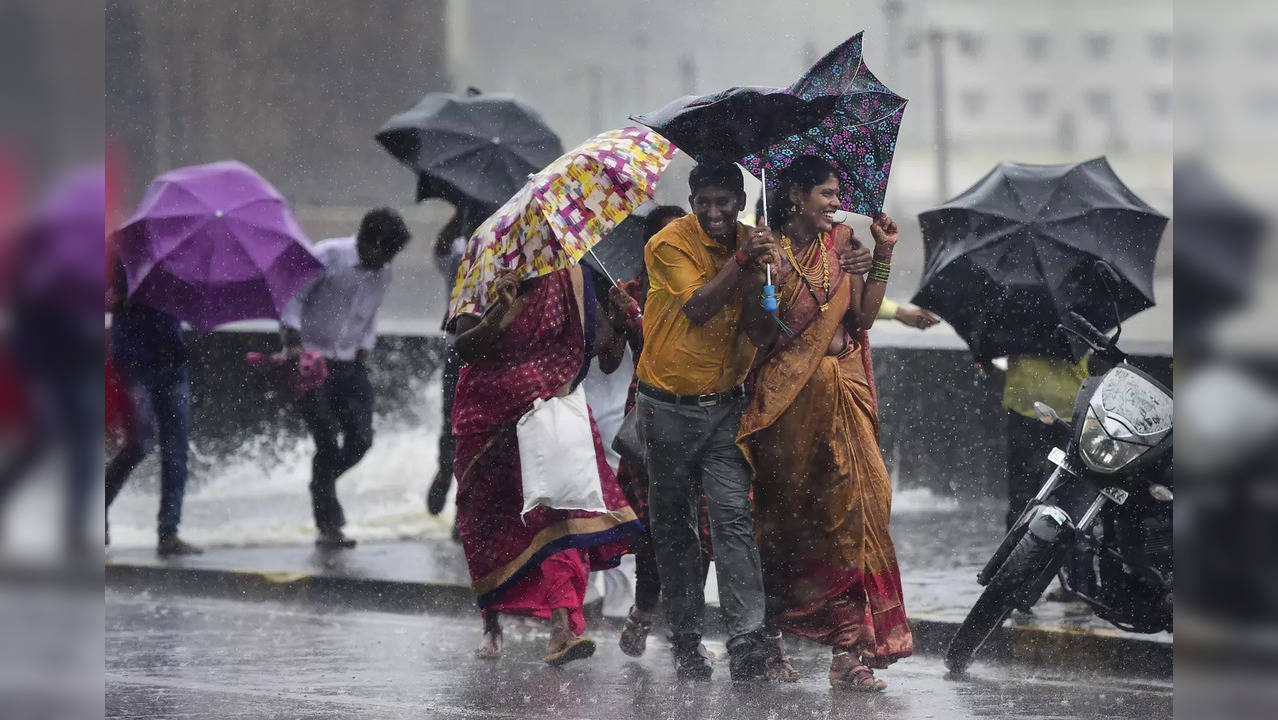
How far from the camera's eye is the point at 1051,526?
5.21 m

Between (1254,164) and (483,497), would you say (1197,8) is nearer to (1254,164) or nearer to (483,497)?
(1254,164)

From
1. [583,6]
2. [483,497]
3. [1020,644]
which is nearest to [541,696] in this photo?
[483,497]

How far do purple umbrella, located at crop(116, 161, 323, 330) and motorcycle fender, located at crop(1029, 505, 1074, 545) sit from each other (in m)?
3.92

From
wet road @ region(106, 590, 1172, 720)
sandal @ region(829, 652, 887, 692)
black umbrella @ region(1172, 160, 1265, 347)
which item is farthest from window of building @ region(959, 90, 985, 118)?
black umbrella @ region(1172, 160, 1265, 347)

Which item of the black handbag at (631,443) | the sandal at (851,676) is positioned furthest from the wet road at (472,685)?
the black handbag at (631,443)

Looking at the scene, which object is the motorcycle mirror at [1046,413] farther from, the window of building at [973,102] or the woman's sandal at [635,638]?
the window of building at [973,102]

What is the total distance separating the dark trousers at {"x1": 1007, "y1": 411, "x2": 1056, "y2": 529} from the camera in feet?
21.8

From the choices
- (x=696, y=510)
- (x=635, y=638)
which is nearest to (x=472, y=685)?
(x=635, y=638)

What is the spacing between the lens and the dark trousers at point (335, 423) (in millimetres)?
8031

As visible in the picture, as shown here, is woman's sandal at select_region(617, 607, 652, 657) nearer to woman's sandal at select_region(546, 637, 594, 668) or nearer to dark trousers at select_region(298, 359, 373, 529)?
woman's sandal at select_region(546, 637, 594, 668)

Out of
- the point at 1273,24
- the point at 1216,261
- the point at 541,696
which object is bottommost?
the point at 541,696

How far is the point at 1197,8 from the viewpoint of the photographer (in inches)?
76.0

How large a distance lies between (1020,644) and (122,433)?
4.29 metres

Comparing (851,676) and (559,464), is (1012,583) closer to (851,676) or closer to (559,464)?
(851,676)
